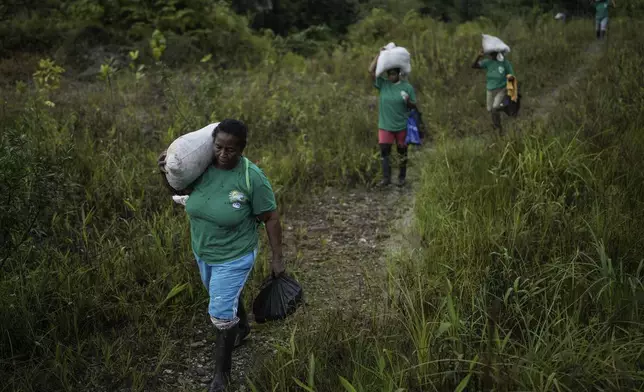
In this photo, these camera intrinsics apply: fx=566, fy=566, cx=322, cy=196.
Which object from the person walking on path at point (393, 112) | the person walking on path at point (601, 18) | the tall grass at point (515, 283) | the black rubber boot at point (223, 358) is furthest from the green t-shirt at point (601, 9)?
the black rubber boot at point (223, 358)

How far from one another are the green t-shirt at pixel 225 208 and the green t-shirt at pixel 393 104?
3545mm

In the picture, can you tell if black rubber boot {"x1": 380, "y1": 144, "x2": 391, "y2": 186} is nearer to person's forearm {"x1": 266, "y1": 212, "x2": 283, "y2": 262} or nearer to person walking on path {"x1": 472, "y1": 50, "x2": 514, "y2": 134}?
person walking on path {"x1": 472, "y1": 50, "x2": 514, "y2": 134}

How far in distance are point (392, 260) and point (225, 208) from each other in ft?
5.60

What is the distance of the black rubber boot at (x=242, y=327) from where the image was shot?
3.67 m

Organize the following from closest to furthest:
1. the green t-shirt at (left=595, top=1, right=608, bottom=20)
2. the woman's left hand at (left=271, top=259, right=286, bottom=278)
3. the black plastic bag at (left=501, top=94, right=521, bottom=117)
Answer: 1. the woman's left hand at (left=271, top=259, right=286, bottom=278)
2. the black plastic bag at (left=501, top=94, right=521, bottom=117)
3. the green t-shirt at (left=595, top=1, right=608, bottom=20)

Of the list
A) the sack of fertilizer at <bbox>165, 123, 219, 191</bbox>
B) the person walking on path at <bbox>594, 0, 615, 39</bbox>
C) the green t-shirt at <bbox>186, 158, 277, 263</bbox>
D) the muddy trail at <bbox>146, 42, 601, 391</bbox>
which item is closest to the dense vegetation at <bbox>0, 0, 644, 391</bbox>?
the muddy trail at <bbox>146, 42, 601, 391</bbox>

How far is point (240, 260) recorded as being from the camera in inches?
128

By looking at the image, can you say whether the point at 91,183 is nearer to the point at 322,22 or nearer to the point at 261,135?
the point at 261,135

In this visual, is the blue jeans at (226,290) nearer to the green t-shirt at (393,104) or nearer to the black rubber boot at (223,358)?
the black rubber boot at (223,358)

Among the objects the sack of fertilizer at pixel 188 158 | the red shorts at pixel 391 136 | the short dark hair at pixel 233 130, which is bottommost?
the red shorts at pixel 391 136

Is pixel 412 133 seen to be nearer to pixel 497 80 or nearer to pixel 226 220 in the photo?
pixel 497 80

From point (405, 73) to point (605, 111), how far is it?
2.31m

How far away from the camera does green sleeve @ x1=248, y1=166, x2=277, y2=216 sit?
319cm

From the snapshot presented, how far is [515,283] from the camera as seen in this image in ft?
10.6
